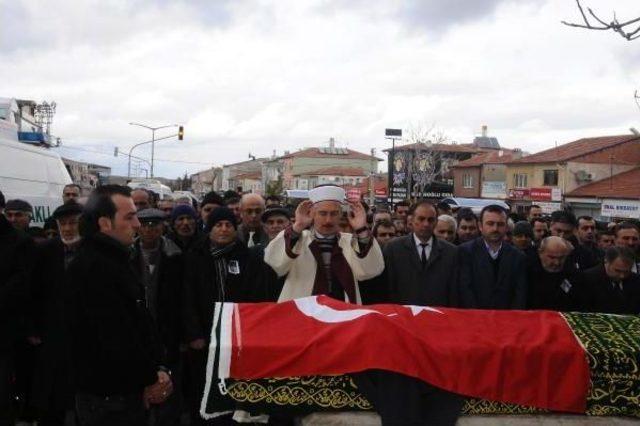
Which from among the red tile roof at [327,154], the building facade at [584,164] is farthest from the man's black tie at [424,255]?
the red tile roof at [327,154]

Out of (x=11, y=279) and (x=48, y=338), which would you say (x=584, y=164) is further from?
(x=11, y=279)

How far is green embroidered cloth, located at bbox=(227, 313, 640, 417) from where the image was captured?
378 centimetres

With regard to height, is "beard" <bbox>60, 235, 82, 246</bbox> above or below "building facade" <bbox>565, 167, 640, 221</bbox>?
below

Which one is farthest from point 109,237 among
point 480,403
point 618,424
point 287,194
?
point 287,194

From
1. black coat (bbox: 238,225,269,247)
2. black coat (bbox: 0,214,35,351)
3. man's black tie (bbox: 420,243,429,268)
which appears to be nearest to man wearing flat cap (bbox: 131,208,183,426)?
black coat (bbox: 0,214,35,351)

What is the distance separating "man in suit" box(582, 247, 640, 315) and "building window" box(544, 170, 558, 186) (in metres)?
44.8

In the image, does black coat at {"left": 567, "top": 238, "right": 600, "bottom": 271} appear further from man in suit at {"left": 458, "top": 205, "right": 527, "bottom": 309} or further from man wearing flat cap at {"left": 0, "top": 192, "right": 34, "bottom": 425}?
man wearing flat cap at {"left": 0, "top": 192, "right": 34, "bottom": 425}

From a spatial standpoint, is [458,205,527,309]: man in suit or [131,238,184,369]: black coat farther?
[458,205,527,309]: man in suit

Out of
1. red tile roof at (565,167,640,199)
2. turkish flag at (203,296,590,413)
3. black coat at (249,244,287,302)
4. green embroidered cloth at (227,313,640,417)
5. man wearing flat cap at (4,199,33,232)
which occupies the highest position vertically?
red tile roof at (565,167,640,199)

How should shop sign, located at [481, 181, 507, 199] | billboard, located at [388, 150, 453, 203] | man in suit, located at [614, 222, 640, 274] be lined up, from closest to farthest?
1. man in suit, located at [614, 222, 640, 274]
2. billboard, located at [388, 150, 453, 203]
3. shop sign, located at [481, 181, 507, 199]

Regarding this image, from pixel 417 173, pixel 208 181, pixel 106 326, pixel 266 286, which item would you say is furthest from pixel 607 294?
pixel 208 181

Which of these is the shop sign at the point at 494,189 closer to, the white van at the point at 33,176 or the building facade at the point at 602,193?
the building facade at the point at 602,193

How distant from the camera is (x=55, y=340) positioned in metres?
4.87

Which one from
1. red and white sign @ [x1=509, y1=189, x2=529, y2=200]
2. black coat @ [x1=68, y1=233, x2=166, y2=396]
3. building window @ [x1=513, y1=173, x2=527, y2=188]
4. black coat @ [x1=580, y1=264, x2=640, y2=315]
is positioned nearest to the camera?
black coat @ [x1=68, y1=233, x2=166, y2=396]
